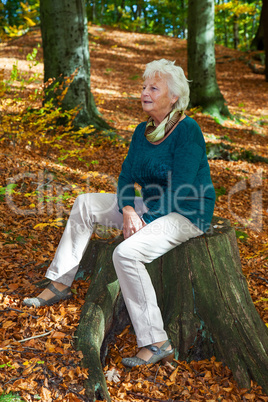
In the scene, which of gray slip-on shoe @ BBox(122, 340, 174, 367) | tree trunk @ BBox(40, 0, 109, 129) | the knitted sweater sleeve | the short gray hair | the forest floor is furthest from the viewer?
tree trunk @ BBox(40, 0, 109, 129)

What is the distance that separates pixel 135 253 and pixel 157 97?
1357mm

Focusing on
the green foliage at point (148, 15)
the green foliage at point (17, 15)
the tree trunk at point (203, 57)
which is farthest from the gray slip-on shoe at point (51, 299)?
the green foliage at point (17, 15)

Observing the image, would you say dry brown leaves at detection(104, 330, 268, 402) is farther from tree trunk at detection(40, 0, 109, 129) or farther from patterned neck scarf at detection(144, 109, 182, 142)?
tree trunk at detection(40, 0, 109, 129)

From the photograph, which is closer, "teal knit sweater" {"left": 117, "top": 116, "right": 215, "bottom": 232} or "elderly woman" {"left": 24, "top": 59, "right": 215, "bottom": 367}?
"elderly woman" {"left": 24, "top": 59, "right": 215, "bottom": 367}

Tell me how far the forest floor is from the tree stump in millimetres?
118

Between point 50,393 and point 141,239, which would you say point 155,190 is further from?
point 50,393

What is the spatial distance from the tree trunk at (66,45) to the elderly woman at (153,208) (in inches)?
147

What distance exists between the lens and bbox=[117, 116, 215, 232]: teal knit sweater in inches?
114

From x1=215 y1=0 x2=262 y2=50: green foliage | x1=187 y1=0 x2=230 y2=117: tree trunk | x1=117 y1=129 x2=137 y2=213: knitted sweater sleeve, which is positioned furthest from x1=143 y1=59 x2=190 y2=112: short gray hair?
x1=215 y1=0 x2=262 y2=50: green foliage

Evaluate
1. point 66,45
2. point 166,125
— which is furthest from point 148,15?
point 166,125

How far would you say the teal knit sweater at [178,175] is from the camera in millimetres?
2900

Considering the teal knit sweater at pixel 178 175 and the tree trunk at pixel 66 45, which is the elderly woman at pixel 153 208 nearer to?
the teal knit sweater at pixel 178 175

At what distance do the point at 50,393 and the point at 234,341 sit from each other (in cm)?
151

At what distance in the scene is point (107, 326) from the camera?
3.06 meters
